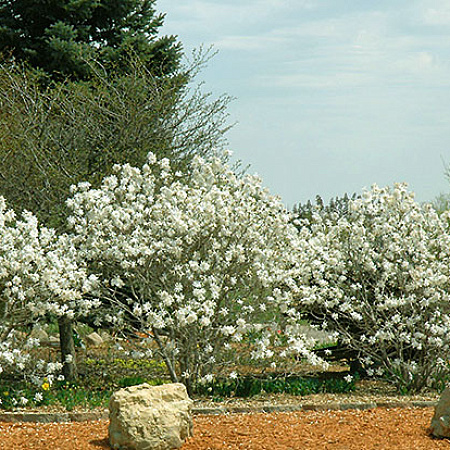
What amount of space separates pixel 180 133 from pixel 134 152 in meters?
0.93

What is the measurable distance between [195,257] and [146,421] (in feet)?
7.25

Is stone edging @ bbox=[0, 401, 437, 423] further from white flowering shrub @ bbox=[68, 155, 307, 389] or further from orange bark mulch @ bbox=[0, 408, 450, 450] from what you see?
white flowering shrub @ bbox=[68, 155, 307, 389]

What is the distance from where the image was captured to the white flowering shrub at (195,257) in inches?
271

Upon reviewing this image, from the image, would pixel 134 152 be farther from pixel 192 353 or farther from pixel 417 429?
pixel 417 429

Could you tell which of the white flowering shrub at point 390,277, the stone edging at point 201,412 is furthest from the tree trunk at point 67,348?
the white flowering shrub at point 390,277

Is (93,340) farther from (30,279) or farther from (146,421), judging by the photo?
(146,421)

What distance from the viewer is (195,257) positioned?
6.96 metres

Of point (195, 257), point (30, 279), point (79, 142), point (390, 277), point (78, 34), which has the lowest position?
point (390, 277)

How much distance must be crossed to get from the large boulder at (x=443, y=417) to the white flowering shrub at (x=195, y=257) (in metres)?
1.81

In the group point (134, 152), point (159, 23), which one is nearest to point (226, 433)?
point (134, 152)

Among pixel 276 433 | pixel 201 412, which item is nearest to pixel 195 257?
pixel 201 412

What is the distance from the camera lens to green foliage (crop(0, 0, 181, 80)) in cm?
1512

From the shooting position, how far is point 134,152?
8891 mm

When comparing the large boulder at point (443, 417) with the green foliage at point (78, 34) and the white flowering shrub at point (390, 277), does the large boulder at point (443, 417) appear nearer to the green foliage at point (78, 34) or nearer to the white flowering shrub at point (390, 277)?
the white flowering shrub at point (390, 277)
